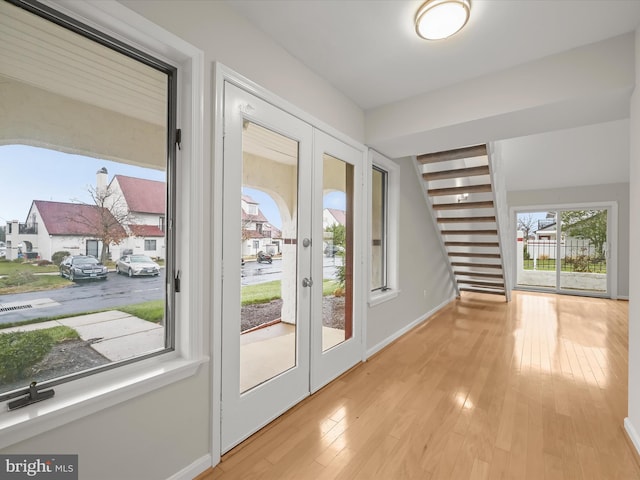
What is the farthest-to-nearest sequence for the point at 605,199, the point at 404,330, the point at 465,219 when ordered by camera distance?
1. the point at 605,199
2. the point at 465,219
3. the point at 404,330

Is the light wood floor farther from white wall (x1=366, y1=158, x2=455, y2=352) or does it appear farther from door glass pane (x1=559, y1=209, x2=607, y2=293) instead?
door glass pane (x1=559, y1=209, x2=607, y2=293)

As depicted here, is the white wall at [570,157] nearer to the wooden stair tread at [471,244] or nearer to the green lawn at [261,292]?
the wooden stair tread at [471,244]

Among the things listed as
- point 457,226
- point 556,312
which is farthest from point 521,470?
point 556,312

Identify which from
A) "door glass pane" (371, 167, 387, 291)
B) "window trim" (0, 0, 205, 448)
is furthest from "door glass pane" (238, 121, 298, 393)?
"door glass pane" (371, 167, 387, 291)

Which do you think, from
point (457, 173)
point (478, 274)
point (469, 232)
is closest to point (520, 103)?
point (457, 173)

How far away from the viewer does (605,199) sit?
597 cm

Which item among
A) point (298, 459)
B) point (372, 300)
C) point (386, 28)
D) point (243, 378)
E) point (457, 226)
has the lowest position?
point (298, 459)

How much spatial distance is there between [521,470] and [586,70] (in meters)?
2.49

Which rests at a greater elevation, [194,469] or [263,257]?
[263,257]

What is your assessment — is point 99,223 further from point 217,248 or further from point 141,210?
point 217,248

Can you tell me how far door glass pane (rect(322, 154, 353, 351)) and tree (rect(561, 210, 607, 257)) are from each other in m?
6.49

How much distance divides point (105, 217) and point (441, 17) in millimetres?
2031

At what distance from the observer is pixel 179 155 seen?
1.49 metres

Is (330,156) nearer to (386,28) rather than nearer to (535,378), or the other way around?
(386,28)
